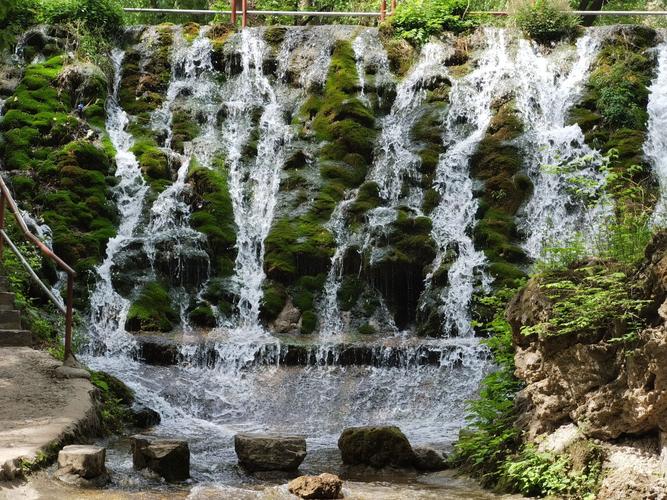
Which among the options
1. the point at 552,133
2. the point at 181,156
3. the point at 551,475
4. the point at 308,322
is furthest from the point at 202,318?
the point at 551,475

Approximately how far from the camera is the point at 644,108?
59.5ft

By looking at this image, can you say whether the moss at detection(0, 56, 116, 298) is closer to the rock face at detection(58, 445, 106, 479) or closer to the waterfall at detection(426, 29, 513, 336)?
the waterfall at detection(426, 29, 513, 336)

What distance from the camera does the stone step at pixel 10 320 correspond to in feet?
33.0

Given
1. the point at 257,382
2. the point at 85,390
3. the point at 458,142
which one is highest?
the point at 458,142

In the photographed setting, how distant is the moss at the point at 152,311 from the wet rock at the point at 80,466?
285 inches

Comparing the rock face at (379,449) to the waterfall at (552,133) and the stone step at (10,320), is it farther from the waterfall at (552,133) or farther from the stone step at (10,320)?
the waterfall at (552,133)

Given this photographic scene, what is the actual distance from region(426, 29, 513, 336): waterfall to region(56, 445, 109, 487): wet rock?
26.4 ft

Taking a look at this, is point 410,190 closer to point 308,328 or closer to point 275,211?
point 275,211

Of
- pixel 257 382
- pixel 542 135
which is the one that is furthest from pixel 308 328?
pixel 542 135

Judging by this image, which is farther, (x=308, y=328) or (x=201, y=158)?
(x=201, y=158)

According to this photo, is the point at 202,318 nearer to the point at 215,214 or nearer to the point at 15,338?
the point at 215,214

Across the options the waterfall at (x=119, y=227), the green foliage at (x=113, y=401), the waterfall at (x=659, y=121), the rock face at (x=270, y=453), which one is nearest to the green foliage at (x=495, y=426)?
the rock face at (x=270, y=453)

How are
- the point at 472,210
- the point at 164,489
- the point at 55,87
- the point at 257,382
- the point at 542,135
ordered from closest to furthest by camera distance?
the point at 164,489 < the point at 257,382 < the point at 472,210 < the point at 542,135 < the point at 55,87

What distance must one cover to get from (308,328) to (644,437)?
28.1 feet
